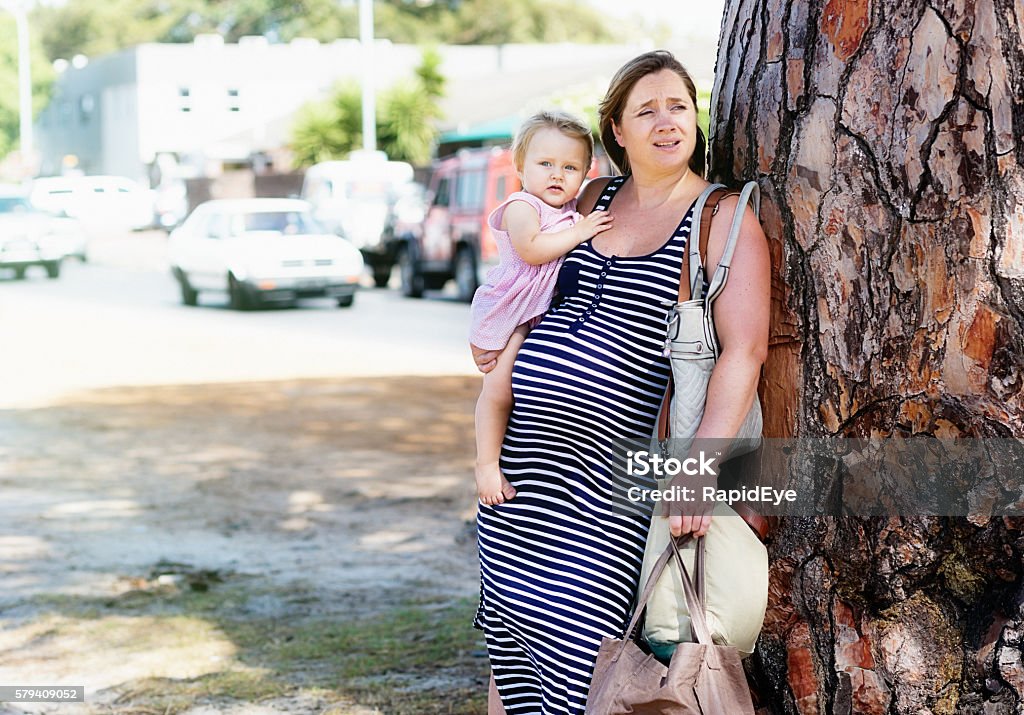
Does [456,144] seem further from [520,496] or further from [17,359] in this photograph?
[520,496]

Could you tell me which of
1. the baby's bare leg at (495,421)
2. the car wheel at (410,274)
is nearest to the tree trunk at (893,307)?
the baby's bare leg at (495,421)

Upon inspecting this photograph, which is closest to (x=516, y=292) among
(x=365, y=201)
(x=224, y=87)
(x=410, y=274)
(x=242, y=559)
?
(x=242, y=559)

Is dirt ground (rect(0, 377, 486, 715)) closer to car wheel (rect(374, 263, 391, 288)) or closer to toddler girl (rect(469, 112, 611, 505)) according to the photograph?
toddler girl (rect(469, 112, 611, 505))

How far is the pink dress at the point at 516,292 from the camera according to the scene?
320cm

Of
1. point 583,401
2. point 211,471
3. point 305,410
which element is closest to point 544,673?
point 583,401

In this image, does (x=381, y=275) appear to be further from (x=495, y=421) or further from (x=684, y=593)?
(x=684, y=593)

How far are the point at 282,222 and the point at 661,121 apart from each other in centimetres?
1836

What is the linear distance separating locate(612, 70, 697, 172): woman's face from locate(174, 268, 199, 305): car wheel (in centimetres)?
1909

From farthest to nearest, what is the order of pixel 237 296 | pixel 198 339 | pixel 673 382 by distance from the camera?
pixel 237 296, pixel 198 339, pixel 673 382

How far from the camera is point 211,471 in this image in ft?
29.2

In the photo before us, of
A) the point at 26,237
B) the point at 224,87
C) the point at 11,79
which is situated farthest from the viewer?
the point at 11,79

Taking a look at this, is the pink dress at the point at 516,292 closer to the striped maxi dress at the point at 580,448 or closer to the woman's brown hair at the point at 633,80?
the striped maxi dress at the point at 580,448

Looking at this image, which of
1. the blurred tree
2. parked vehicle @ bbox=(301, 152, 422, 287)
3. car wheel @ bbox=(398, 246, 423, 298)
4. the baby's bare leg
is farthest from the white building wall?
the baby's bare leg

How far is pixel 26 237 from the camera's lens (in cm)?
2748
